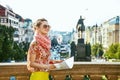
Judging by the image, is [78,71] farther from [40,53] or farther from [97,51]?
[97,51]

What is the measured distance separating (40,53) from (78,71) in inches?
75.1

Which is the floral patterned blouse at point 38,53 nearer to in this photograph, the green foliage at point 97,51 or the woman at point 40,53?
the woman at point 40,53

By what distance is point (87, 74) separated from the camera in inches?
228

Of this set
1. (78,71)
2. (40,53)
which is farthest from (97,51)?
(40,53)

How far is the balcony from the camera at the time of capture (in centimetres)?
573

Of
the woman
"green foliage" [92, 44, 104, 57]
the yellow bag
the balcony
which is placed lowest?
"green foliage" [92, 44, 104, 57]

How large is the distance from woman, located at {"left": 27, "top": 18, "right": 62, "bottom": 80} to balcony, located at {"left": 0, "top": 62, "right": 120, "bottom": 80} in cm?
175

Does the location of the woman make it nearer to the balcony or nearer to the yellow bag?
the yellow bag

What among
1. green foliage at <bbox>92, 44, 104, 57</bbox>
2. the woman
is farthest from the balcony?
green foliage at <bbox>92, 44, 104, 57</bbox>

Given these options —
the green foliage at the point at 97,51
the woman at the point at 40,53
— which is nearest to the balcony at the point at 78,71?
the woman at the point at 40,53

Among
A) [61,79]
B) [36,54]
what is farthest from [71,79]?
[36,54]

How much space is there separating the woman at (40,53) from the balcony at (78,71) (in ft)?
5.73

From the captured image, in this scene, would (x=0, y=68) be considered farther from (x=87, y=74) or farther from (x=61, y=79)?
(x=87, y=74)

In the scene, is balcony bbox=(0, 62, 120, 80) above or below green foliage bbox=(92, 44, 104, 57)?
above
